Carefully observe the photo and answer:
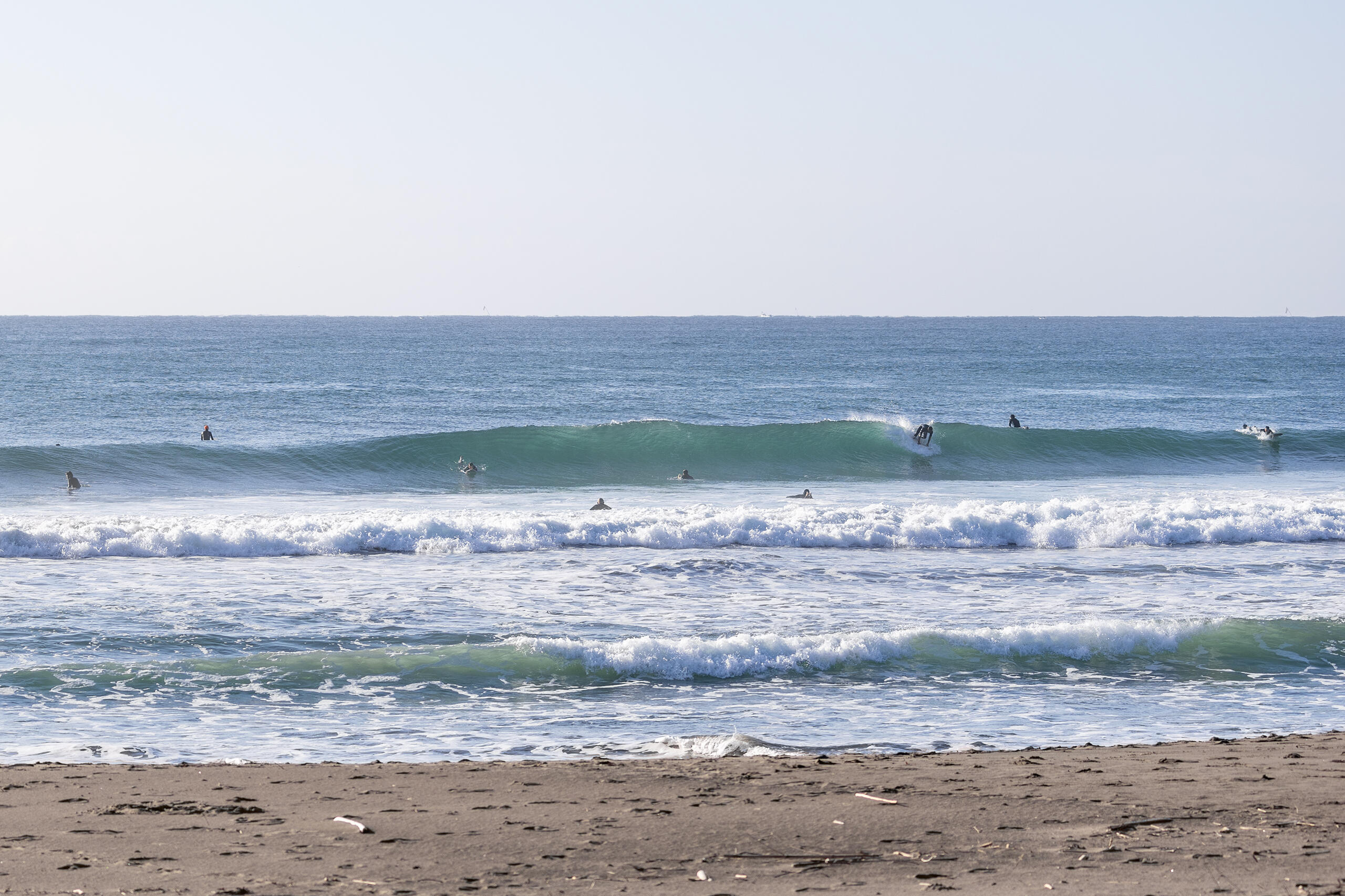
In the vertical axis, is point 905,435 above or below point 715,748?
above

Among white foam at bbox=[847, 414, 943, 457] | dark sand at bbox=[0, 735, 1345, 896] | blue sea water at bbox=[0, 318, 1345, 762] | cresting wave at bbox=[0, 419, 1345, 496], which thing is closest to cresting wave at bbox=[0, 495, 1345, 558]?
blue sea water at bbox=[0, 318, 1345, 762]

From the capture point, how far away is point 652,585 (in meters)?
14.3

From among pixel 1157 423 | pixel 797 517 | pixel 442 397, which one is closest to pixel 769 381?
pixel 442 397

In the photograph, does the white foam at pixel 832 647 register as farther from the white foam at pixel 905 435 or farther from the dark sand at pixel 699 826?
the white foam at pixel 905 435

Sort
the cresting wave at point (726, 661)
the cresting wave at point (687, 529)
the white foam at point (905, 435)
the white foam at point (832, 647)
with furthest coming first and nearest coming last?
the white foam at point (905, 435), the cresting wave at point (687, 529), the white foam at point (832, 647), the cresting wave at point (726, 661)

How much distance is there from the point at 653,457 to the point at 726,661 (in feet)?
64.4

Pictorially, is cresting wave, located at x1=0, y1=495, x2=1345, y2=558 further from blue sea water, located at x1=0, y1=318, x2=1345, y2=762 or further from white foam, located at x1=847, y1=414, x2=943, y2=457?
white foam, located at x1=847, y1=414, x2=943, y2=457

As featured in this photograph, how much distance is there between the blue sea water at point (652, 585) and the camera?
29.5 ft

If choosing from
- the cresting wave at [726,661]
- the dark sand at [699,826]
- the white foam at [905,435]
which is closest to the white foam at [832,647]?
the cresting wave at [726,661]

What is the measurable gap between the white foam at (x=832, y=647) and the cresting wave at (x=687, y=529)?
21.0 feet

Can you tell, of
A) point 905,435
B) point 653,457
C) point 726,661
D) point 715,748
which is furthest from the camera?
point 905,435

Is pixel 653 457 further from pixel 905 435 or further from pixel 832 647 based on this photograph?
pixel 832 647

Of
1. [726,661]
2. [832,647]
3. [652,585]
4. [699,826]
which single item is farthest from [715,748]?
[652,585]

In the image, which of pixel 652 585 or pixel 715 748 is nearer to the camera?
pixel 715 748
